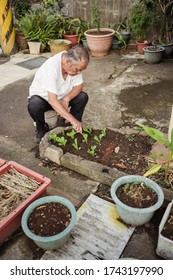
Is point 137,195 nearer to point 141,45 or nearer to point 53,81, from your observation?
point 53,81

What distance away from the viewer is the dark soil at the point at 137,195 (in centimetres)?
242

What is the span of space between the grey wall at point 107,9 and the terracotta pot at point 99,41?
0.54m

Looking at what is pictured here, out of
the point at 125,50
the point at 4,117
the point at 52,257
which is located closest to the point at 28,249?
the point at 52,257

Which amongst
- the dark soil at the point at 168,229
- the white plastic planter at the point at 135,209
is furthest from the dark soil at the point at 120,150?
the dark soil at the point at 168,229

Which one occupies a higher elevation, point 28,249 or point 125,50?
point 125,50

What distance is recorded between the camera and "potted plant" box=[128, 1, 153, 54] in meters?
6.17

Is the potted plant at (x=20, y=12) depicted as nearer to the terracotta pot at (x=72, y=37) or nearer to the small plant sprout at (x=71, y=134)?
the terracotta pot at (x=72, y=37)

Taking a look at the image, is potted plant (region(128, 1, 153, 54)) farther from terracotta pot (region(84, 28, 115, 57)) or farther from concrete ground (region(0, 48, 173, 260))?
terracotta pot (region(84, 28, 115, 57))

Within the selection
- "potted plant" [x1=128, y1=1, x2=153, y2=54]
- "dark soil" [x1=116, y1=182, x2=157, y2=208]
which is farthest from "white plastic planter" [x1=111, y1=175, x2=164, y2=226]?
"potted plant" [x1=128, y1=1, x2=153, y2=54]

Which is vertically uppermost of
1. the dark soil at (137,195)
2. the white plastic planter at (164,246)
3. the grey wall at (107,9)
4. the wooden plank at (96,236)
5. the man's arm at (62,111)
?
the grey wall at (107,9)

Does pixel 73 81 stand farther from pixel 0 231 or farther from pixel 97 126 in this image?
pixel 0 231

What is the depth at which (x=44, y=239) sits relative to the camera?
212cm
